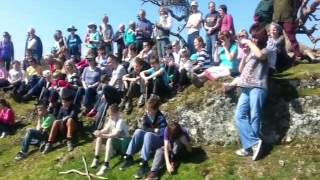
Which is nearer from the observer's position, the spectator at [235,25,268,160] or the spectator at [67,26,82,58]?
the spectator at [235,25,268,160]

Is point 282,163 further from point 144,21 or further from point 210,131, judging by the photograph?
point 144,21

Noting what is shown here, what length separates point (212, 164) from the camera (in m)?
11.4

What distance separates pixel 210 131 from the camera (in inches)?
492

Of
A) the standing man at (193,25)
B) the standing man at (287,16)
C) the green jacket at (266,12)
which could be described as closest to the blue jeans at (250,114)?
the standing man at (287,16)

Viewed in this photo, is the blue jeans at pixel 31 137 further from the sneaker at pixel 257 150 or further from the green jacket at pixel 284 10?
the green jacket at pixel 284 10

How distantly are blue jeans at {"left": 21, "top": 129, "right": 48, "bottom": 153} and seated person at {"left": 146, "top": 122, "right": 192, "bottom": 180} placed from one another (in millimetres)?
4359

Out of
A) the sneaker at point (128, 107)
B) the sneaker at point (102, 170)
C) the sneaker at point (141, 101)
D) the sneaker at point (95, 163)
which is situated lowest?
the sneaker at point (102, 170)

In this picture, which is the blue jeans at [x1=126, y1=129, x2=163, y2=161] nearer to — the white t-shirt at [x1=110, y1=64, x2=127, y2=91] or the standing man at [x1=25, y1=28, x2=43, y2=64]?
the white t-shirt at [x1=110, y1=64, x2=127, y2=91]

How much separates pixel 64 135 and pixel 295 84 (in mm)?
6064

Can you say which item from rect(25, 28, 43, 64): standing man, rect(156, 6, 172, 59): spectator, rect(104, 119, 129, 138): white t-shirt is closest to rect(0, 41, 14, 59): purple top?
rect(25, 28, 43, 64): standing man

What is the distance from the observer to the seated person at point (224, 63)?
12289 millimetres

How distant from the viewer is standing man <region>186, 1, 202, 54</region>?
16672mm

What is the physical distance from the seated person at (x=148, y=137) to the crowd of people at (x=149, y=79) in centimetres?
2

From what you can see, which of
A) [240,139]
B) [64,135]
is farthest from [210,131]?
[64,135]
